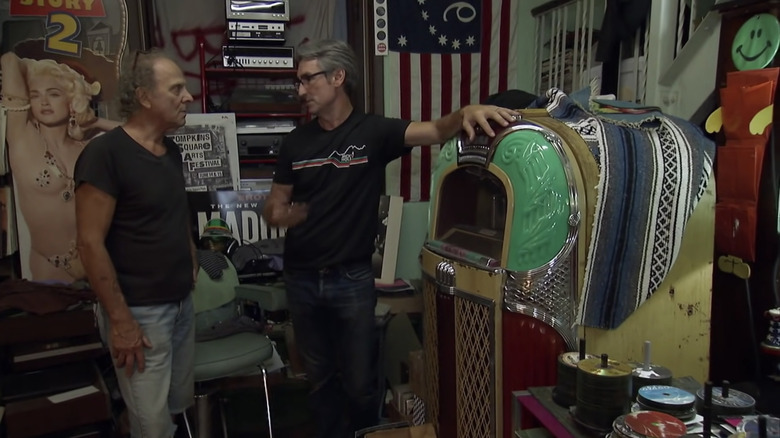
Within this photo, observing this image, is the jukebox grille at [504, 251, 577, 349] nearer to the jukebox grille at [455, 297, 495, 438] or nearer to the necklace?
the jukebox grille at [455, 297, 495, 438]

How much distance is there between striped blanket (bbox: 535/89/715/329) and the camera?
1532 mm

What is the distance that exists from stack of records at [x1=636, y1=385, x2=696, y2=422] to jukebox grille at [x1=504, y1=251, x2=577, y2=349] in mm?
321

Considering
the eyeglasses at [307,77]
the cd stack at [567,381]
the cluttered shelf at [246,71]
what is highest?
the cluttered shelf at [246,71]

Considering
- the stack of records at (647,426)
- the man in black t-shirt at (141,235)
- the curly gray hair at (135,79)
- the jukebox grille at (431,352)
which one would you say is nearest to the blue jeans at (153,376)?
the man in black t-shirt at (141,235)

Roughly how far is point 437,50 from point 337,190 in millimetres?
1788

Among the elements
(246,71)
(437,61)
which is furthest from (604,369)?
(246,71)

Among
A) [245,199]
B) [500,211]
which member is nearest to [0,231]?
[245,199]

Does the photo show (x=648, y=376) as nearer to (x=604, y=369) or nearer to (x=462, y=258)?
(x=604, y=369)

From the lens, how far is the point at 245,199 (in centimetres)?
338

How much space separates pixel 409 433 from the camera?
2.01 metres

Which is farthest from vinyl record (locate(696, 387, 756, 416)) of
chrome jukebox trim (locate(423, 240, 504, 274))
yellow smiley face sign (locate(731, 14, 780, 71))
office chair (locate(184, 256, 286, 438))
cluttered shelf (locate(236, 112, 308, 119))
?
cluttered shelf (locate(236, 112, 308, 119))

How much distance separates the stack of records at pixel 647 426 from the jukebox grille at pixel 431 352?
81 centimetres

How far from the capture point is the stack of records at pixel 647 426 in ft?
3.62

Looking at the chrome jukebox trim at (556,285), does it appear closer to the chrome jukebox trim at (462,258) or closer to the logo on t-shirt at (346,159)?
the chrome jukebox trim at (462,258)
